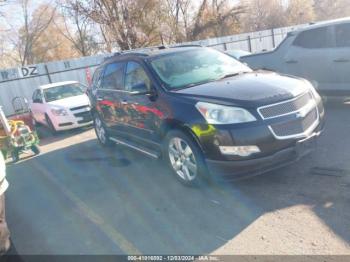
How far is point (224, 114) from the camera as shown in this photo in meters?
3.82

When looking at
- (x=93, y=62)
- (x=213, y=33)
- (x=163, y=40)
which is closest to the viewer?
(x=93, y=62)

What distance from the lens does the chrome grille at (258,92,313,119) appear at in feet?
12.3

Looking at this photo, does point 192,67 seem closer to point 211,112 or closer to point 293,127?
point 211,112

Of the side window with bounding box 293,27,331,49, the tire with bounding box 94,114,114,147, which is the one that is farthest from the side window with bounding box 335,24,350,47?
the tire with bounding box 94,114,114,147

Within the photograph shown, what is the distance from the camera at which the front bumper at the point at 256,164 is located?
3742mm

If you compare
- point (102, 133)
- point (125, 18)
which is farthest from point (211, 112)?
point (125, 18)

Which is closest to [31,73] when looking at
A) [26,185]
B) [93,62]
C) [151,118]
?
[93,62]

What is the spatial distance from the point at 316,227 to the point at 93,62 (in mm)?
13898

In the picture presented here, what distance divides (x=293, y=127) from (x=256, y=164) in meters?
0.62

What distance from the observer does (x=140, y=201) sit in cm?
427

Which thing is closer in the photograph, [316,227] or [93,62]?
[316,227]

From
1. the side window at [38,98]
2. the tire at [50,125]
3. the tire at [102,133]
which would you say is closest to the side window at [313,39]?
the tire at [102,133]

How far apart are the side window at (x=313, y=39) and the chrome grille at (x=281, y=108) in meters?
3.31

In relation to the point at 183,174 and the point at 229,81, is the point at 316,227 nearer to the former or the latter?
the point at 183,174
